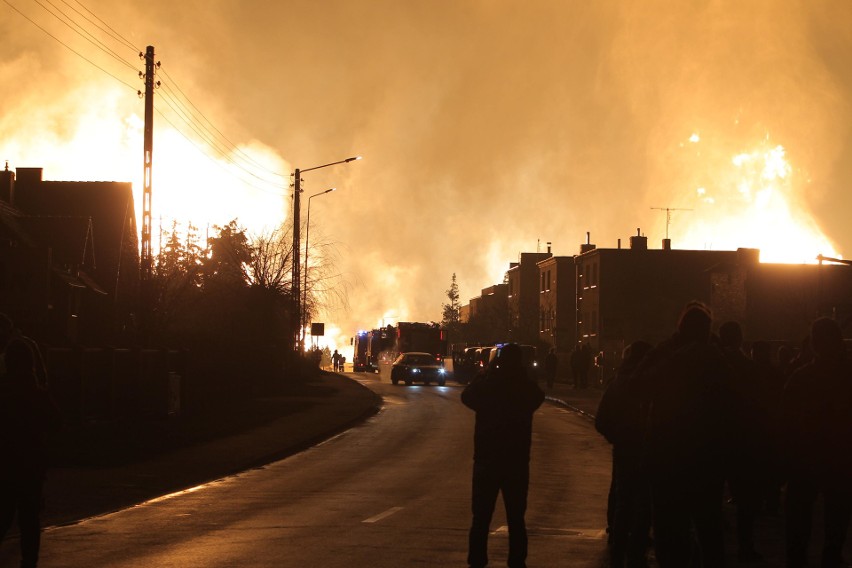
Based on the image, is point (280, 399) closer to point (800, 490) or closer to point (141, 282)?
point (141, 282)

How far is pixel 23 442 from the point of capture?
9.10 meters

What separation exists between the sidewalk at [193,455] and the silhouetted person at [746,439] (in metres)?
7.01

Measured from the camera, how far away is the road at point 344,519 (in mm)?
10828

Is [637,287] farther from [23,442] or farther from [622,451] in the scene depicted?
Result: [23,442]

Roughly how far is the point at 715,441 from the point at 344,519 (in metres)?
7.21

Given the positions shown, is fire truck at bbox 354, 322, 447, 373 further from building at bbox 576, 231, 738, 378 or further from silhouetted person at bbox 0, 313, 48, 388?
silhouetted person at bbox 0, 313, 48, 388

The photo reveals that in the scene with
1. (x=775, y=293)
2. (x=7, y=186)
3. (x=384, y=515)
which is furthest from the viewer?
(x=775, y=293)

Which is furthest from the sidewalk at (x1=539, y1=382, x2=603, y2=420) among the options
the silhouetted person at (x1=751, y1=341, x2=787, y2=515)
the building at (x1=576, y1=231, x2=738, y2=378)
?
the building at (x1=576, y1=231, x2=738, y2=378)

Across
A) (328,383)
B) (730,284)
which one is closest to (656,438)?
(328,383)

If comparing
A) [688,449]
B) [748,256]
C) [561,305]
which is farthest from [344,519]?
[561,305]

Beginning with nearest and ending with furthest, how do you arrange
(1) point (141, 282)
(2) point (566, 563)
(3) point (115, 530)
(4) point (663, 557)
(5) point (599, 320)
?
(4) point (663, 557), (2) point (566, 563), (3) point (115, 530), (1) point (141, 282), (5) point (599, 320)

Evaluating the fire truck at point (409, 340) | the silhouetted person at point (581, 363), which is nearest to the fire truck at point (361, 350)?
the fire truck at point (409, 340)

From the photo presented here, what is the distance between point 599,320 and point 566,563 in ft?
253

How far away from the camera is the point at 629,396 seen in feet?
24.3
